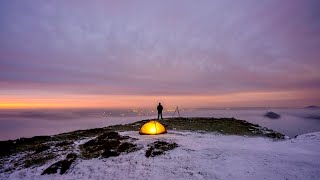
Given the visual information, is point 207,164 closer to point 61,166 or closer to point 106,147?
point 106,147

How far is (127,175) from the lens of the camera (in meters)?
17.4

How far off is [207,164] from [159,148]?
4867mm

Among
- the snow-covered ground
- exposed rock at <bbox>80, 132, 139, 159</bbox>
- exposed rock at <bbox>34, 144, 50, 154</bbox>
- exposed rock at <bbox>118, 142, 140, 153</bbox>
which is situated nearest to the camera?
the snow-covered ground

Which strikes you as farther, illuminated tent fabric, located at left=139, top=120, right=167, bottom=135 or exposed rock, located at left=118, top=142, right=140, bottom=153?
illuminated tent fabric, located at left=139, top=120, right=167, bottom=135

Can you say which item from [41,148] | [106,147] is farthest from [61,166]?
[41,148]

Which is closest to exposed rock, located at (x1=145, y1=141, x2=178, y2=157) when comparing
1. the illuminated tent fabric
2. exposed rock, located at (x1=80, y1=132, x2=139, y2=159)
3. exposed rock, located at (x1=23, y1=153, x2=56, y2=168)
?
exposed rock, located at (x1=80, y1=132, x2=139, y2=159)

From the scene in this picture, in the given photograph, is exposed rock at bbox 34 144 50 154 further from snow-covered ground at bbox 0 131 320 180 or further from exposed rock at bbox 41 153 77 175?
exposed rock at bbox 41 153 77 175

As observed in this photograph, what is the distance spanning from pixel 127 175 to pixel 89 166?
11.6 ft

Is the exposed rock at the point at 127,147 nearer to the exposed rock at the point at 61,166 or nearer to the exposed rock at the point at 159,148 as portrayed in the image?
the exposed rock at the point at 159,148

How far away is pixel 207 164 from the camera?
59.2 ft

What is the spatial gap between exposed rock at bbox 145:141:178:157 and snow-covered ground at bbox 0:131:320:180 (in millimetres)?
503

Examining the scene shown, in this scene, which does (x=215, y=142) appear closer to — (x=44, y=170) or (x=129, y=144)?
(x=129, y=144)

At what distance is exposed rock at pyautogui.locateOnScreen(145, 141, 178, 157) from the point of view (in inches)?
808

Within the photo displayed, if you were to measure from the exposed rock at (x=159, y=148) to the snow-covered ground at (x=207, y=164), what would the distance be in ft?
1.65
